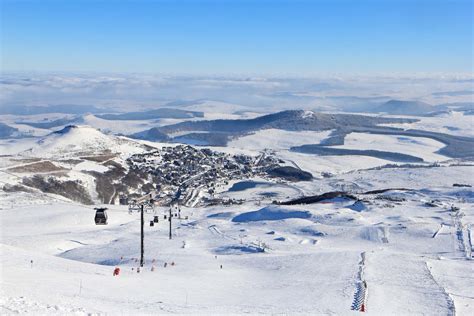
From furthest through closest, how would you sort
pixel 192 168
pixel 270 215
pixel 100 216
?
1. pixel 192 168
2. pixel 270 215
3. pixel 100 216

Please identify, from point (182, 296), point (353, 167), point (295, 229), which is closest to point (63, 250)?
point (295, 229)

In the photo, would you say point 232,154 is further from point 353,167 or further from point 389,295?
point 389,295

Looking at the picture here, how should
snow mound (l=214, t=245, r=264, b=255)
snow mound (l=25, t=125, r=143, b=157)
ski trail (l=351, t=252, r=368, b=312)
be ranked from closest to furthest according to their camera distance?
ski trail (l=351, t=252, r=368, b=312) < snow mound (l=214, t=245, r=264, b=255) < snow mound (l=25, t=125, r=143, b=157)

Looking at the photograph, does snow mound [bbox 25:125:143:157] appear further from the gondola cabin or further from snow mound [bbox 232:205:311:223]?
the gondola cabin

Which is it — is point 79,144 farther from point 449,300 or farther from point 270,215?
point 449,300

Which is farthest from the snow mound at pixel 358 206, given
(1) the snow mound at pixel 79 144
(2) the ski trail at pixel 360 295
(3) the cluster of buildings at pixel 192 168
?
(1) the snow mound at pixel 79 144

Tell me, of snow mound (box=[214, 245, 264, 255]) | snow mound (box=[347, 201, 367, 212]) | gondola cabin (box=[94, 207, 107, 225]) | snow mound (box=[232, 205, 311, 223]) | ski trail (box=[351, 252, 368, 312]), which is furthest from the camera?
snow mound (box=[347, 201, 367, 212])

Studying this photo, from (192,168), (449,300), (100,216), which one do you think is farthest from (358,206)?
(192,168)

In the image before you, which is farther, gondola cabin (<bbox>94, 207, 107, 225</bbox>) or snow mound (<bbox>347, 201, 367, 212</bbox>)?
snow mound (<bbox>347, 201, 367, 212</bbox>)

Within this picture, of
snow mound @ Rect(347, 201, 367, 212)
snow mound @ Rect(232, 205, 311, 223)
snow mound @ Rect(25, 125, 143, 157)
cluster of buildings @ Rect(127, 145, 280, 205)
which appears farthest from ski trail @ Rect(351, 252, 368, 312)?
snow mound @ Rect(25, 125, 143, 157)
